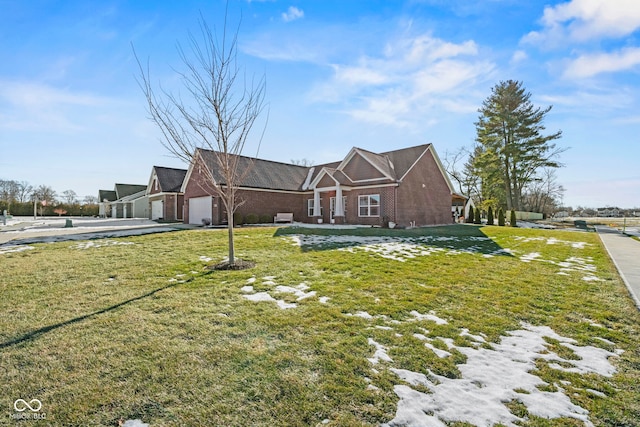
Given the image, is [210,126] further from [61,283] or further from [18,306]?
[18,306]

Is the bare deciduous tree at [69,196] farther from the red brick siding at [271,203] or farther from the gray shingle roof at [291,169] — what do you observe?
the red brick siding at [271,203]

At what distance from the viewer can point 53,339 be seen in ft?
12.8

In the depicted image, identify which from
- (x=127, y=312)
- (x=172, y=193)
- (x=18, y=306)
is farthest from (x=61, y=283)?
(x=172, y=193)

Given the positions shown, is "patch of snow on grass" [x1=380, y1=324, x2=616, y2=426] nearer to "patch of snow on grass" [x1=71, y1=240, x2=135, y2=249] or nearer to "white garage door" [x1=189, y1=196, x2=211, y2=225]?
"patch of snow on grass" [x1=71, y1=240, x2=135, y2=249]

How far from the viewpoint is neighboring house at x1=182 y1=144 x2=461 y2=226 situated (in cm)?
2164

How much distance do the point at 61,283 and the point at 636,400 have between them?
9.00 metres

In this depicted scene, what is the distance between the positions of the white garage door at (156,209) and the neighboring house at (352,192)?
5.60 meters

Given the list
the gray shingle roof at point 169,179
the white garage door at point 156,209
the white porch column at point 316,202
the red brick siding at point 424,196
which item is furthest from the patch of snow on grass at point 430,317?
the white garage door at point 156,209

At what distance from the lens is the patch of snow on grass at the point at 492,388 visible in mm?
2697

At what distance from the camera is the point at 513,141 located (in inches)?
1453

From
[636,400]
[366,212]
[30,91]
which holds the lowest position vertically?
[636,400]

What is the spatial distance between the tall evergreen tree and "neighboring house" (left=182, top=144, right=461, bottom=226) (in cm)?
1421

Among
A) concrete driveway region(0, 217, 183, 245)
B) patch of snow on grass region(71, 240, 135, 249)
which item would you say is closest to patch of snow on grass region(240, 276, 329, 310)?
patch of snow on grass region(71, 240, 135, 249)

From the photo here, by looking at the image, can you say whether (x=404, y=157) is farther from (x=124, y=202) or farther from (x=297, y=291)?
(x=124, y=202)
